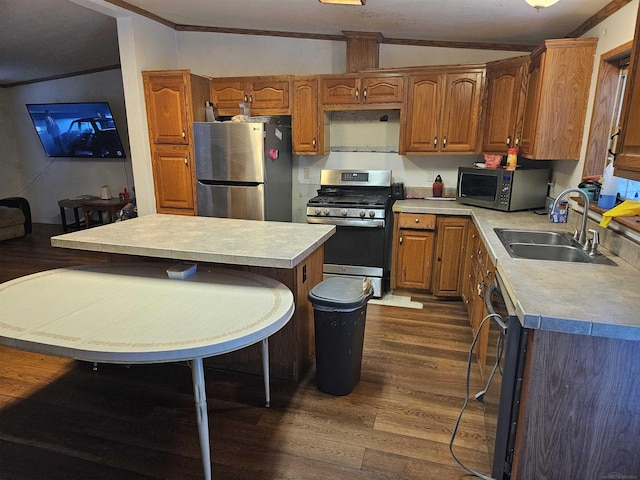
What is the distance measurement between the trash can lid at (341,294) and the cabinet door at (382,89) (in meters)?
2.03

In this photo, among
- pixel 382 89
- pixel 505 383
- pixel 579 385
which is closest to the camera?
pixel 579 385

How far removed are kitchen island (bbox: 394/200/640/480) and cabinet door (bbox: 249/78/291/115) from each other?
3.06 m

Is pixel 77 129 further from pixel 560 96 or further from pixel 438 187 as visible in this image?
pixel 560 96

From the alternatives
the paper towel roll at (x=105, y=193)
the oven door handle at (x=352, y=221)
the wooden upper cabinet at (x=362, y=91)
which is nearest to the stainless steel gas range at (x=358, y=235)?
the oven door handle at (x=352, y=221)

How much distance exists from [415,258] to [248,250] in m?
2.00

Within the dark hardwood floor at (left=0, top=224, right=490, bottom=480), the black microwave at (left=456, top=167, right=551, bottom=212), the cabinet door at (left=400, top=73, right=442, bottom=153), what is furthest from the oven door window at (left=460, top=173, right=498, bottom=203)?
the dark hardwood floor at (left=0, top=224, right=490, bottom=480)

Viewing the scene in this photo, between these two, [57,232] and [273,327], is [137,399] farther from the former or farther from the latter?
[57,232]

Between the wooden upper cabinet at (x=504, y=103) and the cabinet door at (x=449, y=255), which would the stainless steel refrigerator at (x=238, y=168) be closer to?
the cabinet door at (x=449, y=255)

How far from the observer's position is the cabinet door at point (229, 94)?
4.04 m

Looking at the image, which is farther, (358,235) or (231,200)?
(231,200)

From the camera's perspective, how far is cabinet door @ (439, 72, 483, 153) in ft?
11.5

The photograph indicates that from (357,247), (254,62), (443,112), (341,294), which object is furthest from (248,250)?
(254,62)

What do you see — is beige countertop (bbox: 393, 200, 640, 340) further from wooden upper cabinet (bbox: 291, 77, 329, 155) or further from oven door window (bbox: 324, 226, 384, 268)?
wooden upper cabinet (bbox: 291, 77, 329, 155)

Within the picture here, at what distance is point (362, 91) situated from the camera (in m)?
3.74
